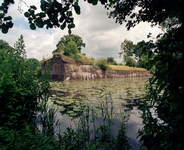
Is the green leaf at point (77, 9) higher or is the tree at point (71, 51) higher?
the tree at point (71, 51)

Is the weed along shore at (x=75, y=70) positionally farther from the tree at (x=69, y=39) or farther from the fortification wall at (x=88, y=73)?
the tree at (x=69, y=39)

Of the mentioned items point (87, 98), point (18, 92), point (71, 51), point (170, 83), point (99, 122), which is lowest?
point (99, 122)

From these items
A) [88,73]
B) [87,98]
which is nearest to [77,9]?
[87,98]

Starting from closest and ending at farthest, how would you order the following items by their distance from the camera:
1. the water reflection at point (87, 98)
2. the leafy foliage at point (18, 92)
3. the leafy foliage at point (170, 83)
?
the leafy foliage at point (170, 83) < the leafy foliage at point (18, 92) < the water reflection at point (87, 98)

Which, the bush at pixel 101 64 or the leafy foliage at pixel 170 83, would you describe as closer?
the leafy foliage at pixel 170 83

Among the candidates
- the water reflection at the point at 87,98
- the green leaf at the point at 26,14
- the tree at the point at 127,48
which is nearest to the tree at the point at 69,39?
the tree at the point at 127,48

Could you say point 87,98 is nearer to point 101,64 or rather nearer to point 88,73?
point 88,73

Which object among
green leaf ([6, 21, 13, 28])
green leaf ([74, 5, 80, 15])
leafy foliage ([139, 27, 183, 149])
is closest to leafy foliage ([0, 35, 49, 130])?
green leaf ([6, 21, 13, 28])

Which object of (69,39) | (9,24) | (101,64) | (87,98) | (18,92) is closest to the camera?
(9,24)

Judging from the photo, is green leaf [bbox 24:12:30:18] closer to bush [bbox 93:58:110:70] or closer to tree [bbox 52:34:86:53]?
bush [bbox 93:58:110:70]

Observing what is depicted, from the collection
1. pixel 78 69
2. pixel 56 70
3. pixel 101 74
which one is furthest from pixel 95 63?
pixel 56 70

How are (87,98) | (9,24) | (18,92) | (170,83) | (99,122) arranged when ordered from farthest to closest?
(87,98) → (99,122) → (18,92) → (9,24) → (170,83)

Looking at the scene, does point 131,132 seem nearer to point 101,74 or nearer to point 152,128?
point 152,128

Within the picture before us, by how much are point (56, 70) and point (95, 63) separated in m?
6.39
